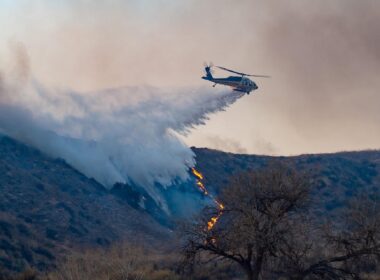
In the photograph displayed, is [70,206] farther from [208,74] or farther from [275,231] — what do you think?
[275,231]

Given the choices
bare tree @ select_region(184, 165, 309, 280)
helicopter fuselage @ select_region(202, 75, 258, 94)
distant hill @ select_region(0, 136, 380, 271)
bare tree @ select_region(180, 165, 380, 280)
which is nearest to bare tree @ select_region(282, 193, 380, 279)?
bare tree @ select_region(180, 165, 380, 280)

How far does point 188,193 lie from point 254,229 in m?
72.5

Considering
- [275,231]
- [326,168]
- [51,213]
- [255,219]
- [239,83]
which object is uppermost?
[239,83]

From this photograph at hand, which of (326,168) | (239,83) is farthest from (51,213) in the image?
(326,168)

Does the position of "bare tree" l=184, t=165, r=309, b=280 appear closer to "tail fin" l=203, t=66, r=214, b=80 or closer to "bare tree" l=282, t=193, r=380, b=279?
"bare tree" l=282, t=193, r=380, b=279

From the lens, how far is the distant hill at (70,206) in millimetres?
78062

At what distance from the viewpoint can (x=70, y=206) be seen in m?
93.9

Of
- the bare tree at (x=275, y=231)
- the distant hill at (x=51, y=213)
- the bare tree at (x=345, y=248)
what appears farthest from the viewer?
the distant hill at (x=51, y=213)

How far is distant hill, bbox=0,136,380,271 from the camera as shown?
7806 cm

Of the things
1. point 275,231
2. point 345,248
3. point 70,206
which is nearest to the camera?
point 275,231

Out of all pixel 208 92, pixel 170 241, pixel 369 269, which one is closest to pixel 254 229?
pixel 369 269

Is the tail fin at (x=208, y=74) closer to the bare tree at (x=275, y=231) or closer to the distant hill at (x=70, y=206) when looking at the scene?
the distant hill at (x=70, y=206)

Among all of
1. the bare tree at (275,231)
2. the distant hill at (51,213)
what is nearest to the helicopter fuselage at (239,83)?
the distant hill at (51,213)

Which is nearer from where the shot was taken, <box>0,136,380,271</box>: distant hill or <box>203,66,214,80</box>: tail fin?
<box>0,136,380,271</box>: distant hill
